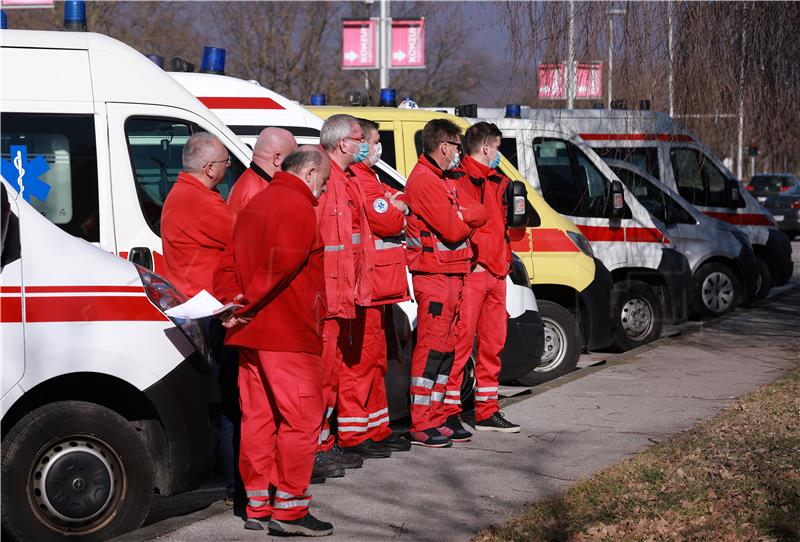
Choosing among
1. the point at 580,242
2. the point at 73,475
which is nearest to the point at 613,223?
the point at 580,242

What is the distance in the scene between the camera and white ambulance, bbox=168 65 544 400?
898 cm

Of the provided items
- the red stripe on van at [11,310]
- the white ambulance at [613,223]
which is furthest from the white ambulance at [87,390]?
the white ambulance at [613,223]

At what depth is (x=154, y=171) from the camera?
7.69 meters

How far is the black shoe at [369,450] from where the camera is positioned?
7.76 m

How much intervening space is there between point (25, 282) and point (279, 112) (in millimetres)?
3576

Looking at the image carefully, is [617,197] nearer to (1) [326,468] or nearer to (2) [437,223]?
(2) [437,223]

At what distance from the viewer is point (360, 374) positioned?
7.62 m

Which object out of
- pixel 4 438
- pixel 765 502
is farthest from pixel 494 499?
pixel 4 438

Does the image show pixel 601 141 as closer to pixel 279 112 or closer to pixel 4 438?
pixel 279 112

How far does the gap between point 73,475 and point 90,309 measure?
726 mm

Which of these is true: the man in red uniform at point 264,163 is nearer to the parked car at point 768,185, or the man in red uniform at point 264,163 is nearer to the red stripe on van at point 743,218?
the red stripe on van at point 743,218

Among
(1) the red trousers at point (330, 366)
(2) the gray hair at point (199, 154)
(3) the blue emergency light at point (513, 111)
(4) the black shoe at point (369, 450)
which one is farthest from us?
(3) the blue emergency light at point (513, 111)

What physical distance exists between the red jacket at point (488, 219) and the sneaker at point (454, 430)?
3.16ft

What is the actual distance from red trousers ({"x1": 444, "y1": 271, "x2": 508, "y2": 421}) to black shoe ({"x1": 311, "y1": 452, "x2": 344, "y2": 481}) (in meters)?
1.20
